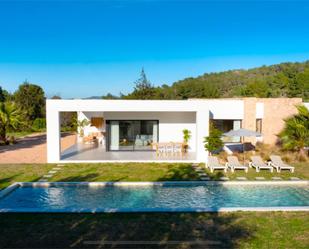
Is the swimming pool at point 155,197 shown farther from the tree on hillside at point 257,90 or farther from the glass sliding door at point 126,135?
the tree on hillside at point 257,90

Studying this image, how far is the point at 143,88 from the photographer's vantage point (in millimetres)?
47625

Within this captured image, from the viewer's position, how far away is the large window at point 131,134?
22.3 m

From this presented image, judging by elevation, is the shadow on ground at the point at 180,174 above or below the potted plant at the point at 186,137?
below

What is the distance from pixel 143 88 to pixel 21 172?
33737 mm

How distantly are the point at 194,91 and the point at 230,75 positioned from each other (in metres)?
26.8

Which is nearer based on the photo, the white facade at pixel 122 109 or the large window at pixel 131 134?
the white facade at pixel 122 109

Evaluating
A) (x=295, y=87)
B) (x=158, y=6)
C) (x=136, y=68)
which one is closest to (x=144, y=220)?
(x=158, y=6)

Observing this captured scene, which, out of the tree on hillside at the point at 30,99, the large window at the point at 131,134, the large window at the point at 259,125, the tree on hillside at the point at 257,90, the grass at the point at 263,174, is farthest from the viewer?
the tree on hillside at the point at 257,90

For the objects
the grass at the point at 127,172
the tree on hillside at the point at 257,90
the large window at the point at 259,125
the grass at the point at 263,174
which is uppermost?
the tree on hillside at the point at 257,90

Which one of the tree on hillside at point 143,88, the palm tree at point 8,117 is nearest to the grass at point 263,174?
the palm tree at point 8,117

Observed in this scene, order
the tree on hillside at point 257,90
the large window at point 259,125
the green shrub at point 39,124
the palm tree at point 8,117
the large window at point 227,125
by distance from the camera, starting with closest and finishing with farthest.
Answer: the large window at point 227,125, the large window at point 259,125, the palm tree at point 8,117, the green shrub at point 39,124, the tree on hillside at point 257,90

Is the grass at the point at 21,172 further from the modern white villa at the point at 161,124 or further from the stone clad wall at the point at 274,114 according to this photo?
the stone clad wall at the point at 274,114

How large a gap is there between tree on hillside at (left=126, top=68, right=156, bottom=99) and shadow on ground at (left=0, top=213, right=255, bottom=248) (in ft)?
127

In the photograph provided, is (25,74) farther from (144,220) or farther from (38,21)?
(144,220)
